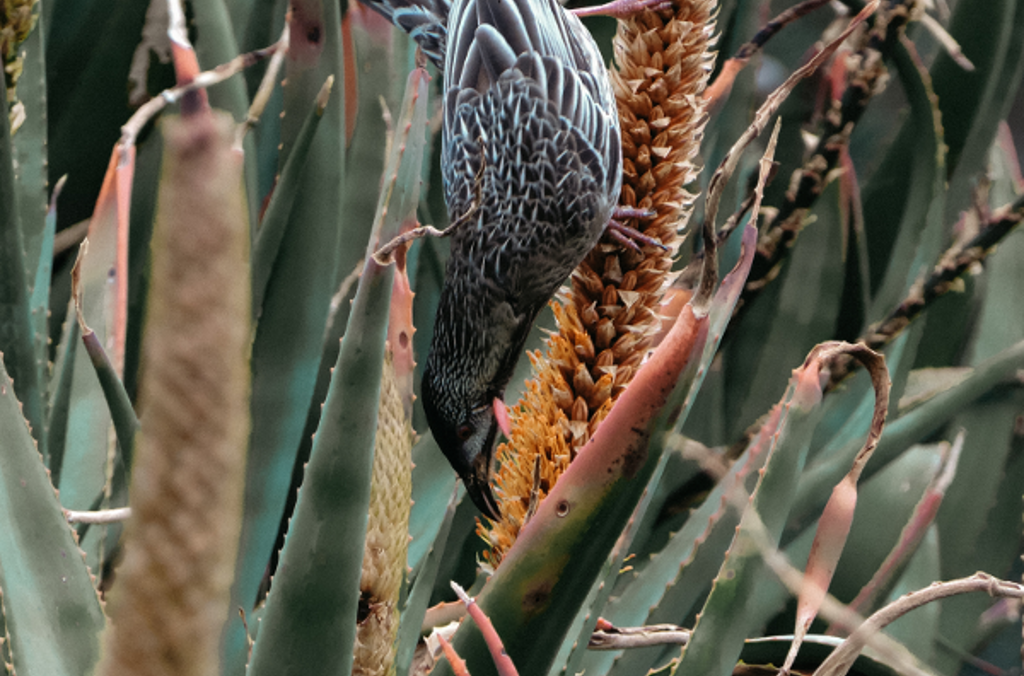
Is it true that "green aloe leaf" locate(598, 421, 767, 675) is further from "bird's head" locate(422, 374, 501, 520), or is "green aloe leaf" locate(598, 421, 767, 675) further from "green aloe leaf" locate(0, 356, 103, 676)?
"green aloe leaf" locate(0, 356, 103, 676)

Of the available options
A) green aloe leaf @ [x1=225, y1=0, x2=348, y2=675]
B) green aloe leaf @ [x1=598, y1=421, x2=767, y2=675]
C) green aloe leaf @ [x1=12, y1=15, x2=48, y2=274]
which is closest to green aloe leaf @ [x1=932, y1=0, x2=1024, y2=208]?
green aloe leaf @ [x1=598, y1=421, x2=767, y2=675]

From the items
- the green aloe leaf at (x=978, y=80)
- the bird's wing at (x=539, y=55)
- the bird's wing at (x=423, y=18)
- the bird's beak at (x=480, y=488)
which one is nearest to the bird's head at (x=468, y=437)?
the bird's beak at (x=480, y=488)

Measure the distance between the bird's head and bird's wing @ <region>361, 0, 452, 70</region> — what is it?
391mm

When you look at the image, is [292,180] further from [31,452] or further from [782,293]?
[782,293]

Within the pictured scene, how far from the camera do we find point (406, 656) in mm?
467

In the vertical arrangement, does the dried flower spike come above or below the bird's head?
above

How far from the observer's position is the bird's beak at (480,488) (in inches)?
27.8

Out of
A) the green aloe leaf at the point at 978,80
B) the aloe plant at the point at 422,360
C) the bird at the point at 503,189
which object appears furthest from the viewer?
the green aloe leaf at the point at 978,80

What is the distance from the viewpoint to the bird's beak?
705 millimetres

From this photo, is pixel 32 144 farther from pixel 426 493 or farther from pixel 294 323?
pixel 426 493

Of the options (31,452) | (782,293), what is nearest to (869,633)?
(31,452)

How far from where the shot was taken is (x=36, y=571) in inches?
13.5

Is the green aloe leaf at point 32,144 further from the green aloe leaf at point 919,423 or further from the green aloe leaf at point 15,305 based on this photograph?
the green aloe leaf at point 919,423

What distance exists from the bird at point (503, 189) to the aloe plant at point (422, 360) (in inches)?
2.1
